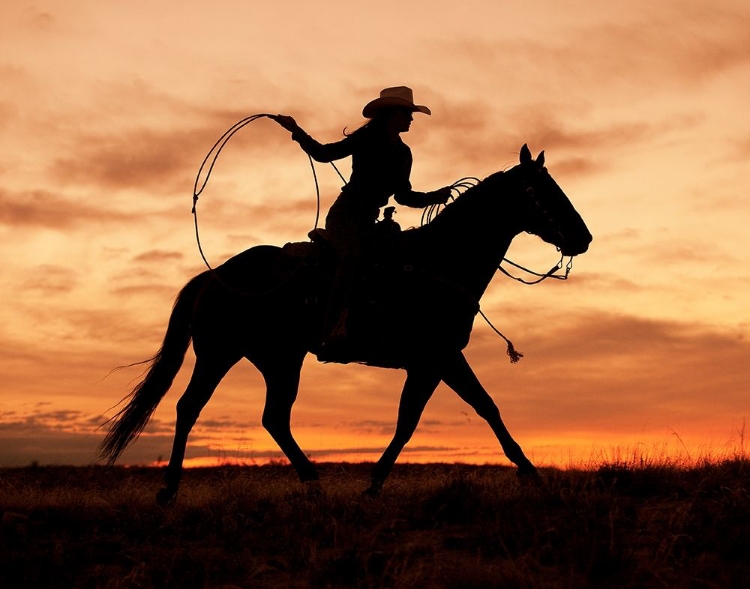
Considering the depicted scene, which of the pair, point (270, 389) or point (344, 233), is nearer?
point (344, 233)

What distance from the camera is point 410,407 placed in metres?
10.5

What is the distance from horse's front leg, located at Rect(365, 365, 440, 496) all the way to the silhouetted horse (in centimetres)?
1

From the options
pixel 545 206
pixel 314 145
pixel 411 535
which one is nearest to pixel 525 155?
pixel 545 206

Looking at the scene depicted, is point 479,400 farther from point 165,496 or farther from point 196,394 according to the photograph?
point 165,496

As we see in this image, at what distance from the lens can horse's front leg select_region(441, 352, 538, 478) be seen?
34.7 ft

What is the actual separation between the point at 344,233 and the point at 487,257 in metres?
1.71

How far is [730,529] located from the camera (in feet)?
26.5

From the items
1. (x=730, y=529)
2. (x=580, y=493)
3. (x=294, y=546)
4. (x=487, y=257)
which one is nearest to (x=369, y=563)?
(x=294, y=546)

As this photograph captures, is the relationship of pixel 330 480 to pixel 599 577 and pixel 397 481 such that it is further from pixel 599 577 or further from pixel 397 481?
pixel 599 577

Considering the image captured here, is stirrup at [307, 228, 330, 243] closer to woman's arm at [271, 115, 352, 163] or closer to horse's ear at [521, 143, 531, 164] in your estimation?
woman's arm at [271, 115, 352, 163]

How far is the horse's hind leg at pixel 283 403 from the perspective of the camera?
11508mm

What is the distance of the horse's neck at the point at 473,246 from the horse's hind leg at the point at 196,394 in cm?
297

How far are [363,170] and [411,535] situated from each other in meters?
4.49

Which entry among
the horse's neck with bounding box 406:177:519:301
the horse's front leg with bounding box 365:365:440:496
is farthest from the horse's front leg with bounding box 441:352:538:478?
the horse's neck with bounding box 406:177:519:301
